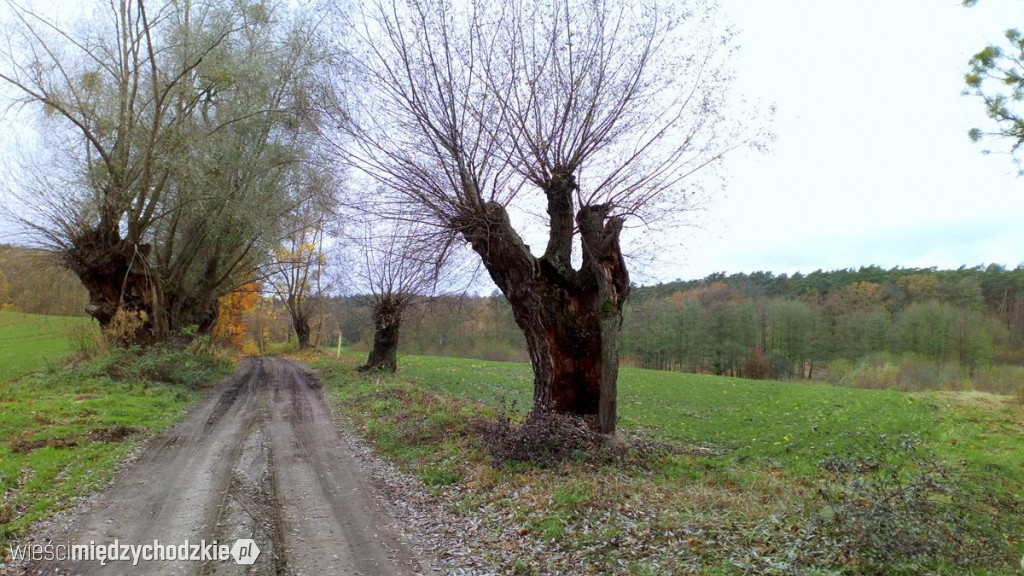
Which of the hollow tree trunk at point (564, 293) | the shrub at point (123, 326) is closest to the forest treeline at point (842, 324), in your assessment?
the shrub at point (123, 326)

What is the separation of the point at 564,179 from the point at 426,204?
90.5 inches

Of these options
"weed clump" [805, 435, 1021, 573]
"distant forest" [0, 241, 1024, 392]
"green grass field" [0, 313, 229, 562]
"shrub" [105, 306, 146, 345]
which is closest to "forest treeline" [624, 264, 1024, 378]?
"distant forest" [0, 241, 1024, 392]

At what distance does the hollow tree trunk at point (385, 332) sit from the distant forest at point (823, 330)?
408cm

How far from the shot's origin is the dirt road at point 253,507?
512cm

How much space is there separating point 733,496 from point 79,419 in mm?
11856

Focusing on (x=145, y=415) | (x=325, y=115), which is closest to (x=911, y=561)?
(x=325, y=115)

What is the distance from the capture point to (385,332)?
74.8 feet

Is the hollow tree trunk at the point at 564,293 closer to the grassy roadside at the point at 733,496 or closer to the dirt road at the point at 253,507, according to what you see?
the grassy roadside at the point at 733,496

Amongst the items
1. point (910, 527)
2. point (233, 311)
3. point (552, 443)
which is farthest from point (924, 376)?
point (233, 311)

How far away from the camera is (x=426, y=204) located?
8953mm

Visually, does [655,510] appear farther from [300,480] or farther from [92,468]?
[92,468]

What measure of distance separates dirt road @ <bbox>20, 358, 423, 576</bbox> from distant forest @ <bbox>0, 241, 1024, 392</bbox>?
17.1m

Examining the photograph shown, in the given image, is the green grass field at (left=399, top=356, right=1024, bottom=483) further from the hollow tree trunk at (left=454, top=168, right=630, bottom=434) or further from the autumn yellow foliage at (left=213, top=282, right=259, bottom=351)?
the autumn yellow foliage at (left=213, top=282, right=259, bottom=351)

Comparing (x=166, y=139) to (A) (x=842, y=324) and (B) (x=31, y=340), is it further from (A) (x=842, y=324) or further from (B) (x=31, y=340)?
(A) (x=842, y=324)
